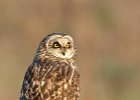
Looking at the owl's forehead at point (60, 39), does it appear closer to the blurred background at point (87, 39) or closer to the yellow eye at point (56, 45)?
the yellow eye at point (56, 45)

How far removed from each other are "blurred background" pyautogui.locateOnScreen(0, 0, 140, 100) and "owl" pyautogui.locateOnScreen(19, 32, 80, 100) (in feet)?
14.1

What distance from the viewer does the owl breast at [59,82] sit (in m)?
11.5

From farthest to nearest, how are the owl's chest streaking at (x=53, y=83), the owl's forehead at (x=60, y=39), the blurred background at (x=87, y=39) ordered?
the blurred background at (x=87, y=39)
the owl's forehead at (x=60, y=39)
the owl's chest streaking at (x=53, y=83)

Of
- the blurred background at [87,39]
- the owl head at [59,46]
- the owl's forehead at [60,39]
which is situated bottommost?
the blurred background at [87,39]

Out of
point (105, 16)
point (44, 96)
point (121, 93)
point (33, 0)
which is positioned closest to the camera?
point (44, 96)

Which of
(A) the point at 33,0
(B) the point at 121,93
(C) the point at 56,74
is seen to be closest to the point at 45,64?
(C) the point at 56,74

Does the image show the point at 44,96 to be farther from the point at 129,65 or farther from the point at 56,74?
the point at 129,65

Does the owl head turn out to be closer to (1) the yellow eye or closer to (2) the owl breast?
(1) the yellow eye

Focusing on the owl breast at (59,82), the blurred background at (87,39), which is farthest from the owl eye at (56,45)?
the blurred background at (87,39)

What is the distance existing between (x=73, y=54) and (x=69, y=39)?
0.15 m

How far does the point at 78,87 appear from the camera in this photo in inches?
461

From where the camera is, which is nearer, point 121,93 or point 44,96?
point 44,96

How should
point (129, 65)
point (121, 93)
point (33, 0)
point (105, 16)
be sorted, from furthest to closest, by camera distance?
point (33, 0)
point (105, 16)
point (129, 65)
point (121, 93)

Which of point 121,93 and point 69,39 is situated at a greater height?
point 69,39
